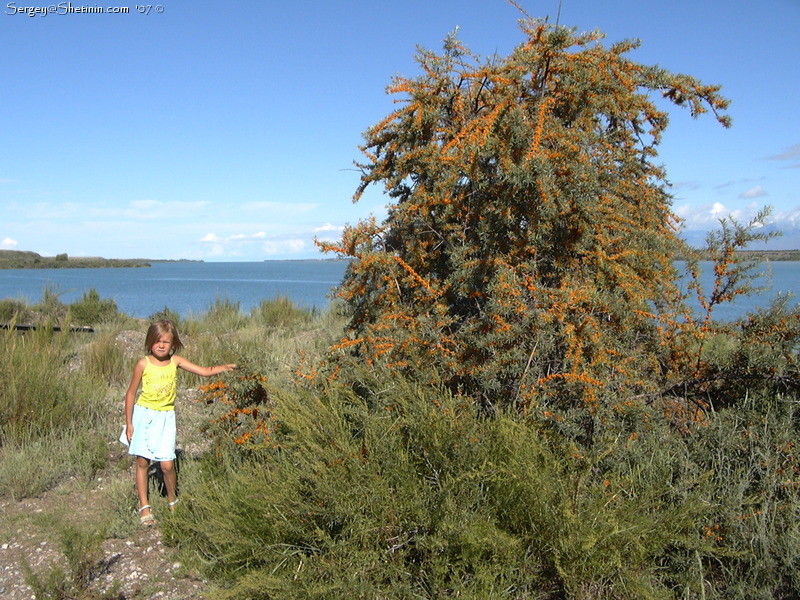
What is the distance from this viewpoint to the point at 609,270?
466 centimetres

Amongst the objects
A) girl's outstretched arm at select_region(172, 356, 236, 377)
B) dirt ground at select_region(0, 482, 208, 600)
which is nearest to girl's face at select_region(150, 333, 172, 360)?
girl's outstretched arm at select_region(172, 356, 236, 377)

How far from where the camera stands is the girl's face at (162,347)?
5.27 meters

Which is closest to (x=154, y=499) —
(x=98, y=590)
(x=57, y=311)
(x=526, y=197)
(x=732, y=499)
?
(x=98, y=590)

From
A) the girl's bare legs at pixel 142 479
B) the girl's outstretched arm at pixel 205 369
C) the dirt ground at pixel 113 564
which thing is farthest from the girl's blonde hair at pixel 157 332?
the dirt ground at pixel 113 564

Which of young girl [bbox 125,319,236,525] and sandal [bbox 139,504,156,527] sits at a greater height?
young girl [bbox 125,319,236,525]

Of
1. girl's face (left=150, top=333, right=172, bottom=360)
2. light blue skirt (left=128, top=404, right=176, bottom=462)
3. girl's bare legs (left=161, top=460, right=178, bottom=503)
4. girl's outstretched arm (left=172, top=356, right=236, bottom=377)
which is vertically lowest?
girl's bare legs (left=161, top=460, right=178, bottom=503)

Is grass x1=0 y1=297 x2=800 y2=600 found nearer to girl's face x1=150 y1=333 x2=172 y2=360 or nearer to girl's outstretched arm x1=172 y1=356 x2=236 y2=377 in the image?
girl's outstretched arm x1=172 y1=356 x2=236 y2=377

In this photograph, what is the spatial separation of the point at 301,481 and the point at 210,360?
5.92m

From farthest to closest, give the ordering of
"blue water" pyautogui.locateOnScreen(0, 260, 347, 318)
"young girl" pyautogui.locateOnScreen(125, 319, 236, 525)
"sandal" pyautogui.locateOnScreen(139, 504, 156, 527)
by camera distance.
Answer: "blue water" pyautogui.locateOnScreen(0, 260, 347, 318) < "young girl" pyautogui.locateOnScreen(125, 319, 236, 525) < "sandal" pyautogui.locateOnScreen(139, 504, 156, 527)

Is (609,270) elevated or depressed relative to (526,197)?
depressed

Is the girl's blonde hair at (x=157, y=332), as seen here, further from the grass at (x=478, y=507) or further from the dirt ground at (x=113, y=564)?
the dirt ground at (x=113, y=564)

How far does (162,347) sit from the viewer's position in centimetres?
530

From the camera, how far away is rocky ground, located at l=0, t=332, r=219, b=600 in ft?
13.3

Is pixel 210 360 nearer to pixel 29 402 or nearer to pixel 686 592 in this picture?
pixel 29 402
